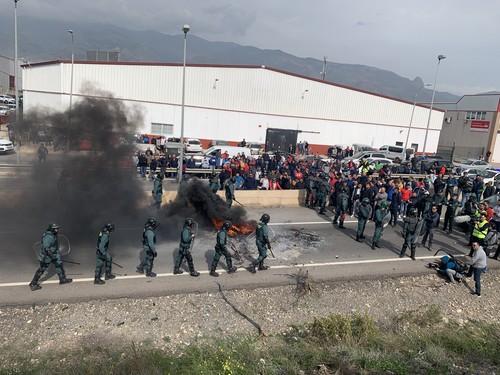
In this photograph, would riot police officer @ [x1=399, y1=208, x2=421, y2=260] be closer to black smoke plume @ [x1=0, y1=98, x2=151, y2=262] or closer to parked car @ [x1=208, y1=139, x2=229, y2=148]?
black smoke plume @ [x1=0, y1=98, x2=151, y2=262]

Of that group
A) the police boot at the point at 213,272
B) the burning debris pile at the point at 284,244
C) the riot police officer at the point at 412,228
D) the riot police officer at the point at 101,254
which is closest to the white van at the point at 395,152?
the burning debris pile at the point at 284,244

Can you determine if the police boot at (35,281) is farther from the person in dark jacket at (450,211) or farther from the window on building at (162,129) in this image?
the window on building at (162,129)

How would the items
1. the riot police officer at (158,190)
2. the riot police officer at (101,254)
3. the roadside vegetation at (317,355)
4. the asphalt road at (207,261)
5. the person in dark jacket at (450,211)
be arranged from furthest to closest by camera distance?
1. the riot police officer at (158,190)
2. the person in dark jacket at (450,211)
3. the riot police officer at (101,254)
4. the asphalt road at (207,261)
5. the roadside vegetation at (317,355)

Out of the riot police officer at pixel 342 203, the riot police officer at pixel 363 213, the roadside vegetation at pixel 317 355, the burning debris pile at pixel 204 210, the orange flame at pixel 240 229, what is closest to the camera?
the roadside vegetation at pixel 317 355

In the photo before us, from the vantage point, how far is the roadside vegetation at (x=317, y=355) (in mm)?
6258

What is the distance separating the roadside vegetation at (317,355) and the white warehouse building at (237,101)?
26.3 metres

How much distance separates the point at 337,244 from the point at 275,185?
6.13 metres

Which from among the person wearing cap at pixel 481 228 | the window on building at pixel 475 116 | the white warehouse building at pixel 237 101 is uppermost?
the window on building at pixel 475 116

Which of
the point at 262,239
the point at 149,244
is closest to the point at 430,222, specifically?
the point at 262,239

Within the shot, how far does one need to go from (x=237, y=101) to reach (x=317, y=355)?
3255 centimetres

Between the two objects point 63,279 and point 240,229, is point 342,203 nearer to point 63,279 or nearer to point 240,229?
point 240,229

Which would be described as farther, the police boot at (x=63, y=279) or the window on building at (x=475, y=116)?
the window on building at (x=475, y=116)

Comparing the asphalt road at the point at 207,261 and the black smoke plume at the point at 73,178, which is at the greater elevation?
the black smoke plume at the point at 73,178

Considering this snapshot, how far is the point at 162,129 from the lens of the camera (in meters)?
36.0
